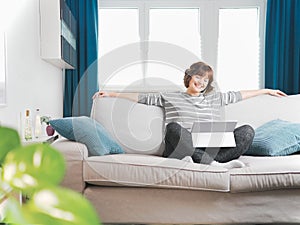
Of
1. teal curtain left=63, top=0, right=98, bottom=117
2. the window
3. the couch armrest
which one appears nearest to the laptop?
the couch armrest

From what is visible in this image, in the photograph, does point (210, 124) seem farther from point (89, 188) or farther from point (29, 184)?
point (29, 184)

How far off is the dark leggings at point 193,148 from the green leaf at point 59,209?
2226mm

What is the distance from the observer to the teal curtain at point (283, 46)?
4.43 meters

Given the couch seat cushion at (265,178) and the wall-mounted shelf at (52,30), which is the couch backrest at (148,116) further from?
the wall-mounted shelf at (52,30)

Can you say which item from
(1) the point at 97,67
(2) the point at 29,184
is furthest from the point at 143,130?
(2) the point at 29,184

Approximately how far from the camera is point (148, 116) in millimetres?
2775

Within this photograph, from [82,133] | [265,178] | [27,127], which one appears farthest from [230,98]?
[27,127]

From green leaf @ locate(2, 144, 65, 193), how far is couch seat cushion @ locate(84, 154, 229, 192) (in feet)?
6.34

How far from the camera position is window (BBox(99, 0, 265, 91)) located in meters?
4.53

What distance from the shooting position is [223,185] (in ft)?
6.73

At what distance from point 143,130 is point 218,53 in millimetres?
2190

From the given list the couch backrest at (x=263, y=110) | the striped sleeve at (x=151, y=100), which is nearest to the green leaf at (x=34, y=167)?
the striped sleeve at (x=151, y=100)

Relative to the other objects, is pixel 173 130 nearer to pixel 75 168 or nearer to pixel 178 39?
pixel 75 168

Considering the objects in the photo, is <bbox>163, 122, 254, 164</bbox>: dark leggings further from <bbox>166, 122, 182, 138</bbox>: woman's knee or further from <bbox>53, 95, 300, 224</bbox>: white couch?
<bbox>53, 95, 300, 224</bbox>: white couch
